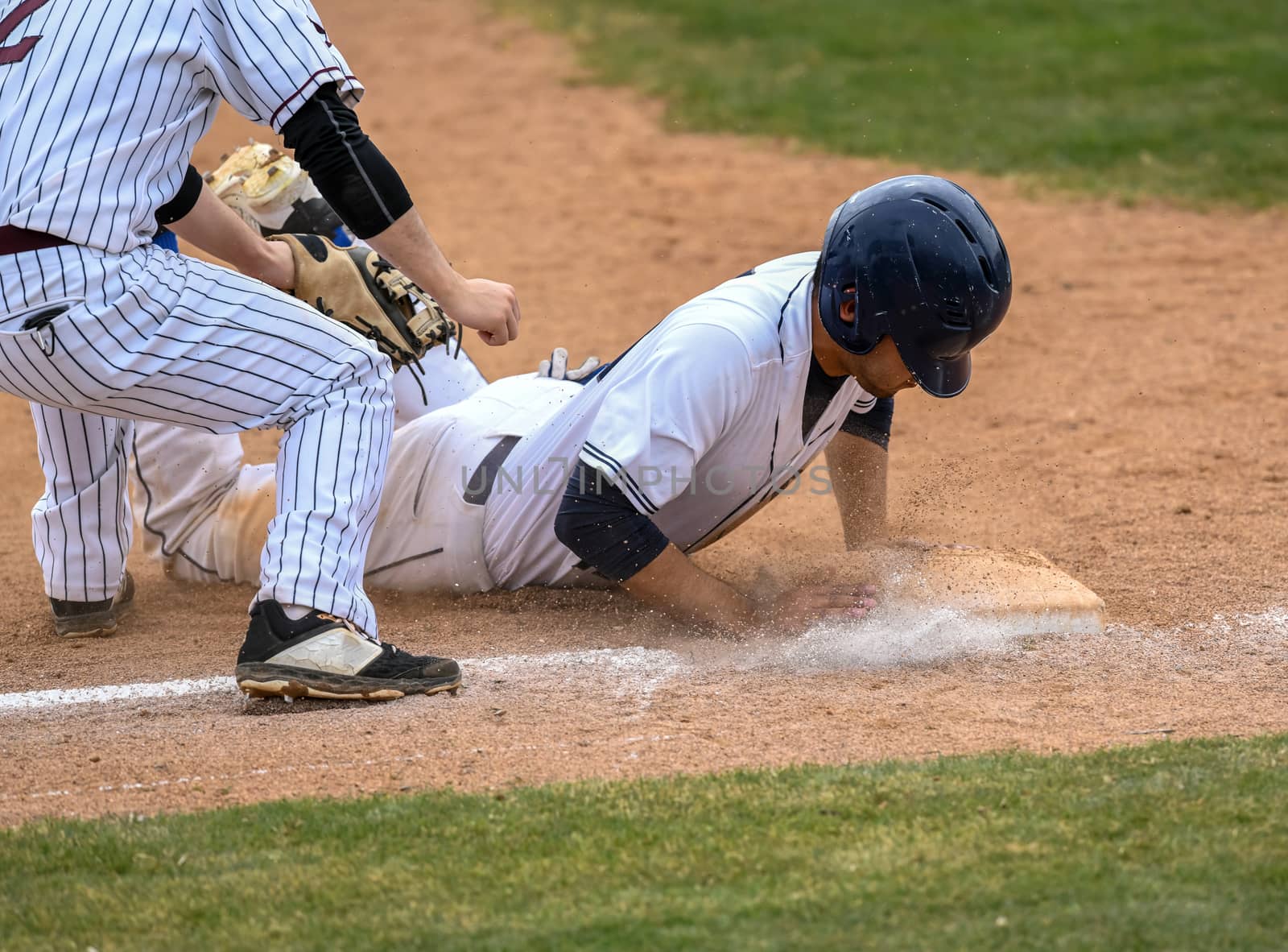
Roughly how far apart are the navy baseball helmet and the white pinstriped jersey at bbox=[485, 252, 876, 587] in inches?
5.7

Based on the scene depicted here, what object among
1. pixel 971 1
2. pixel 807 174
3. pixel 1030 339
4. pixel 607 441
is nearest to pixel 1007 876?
pixel 607 441

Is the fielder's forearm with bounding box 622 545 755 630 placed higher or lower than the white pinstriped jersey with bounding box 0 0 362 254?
lower

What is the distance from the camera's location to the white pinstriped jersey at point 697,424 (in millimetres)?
3170

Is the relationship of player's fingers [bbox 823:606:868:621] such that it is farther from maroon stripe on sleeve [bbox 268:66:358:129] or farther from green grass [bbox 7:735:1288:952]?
maroon stripe on sleeve [bbox 268:66:358:129]

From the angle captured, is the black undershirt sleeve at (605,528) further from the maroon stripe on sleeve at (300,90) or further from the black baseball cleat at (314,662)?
the maroon stripe on sleeve at (300,90)

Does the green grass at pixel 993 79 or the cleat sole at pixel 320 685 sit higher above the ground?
the green grass at pixel 993 79

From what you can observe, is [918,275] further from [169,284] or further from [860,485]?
[169,284]

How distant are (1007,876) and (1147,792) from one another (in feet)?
1.28

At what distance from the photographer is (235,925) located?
2.09 m

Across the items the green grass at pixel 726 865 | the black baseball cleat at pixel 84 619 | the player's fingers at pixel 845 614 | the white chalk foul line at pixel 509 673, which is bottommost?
the black baseball cleat at pixel 84 619

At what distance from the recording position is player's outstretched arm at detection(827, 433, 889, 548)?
12.7 ft

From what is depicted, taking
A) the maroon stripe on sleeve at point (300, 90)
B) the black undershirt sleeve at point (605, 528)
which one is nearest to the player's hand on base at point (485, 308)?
the black undershirt sleeve at point (605, 528)

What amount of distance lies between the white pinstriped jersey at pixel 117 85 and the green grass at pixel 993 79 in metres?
6.93

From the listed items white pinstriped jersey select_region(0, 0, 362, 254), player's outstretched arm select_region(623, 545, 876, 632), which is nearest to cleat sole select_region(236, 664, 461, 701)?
player's outstretched arm select_region(623, 545, 876, 632)
